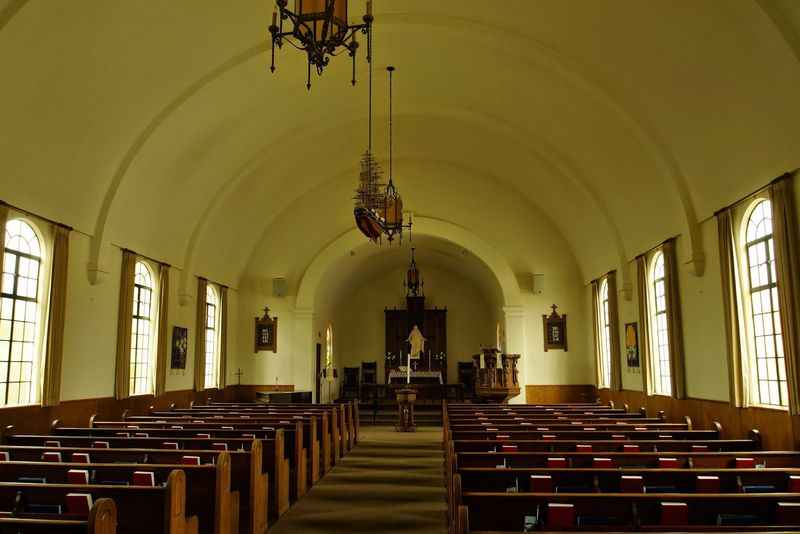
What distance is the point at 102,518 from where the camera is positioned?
3266 mm

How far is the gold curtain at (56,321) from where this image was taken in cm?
982

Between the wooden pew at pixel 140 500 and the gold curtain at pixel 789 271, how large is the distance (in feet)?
23.2

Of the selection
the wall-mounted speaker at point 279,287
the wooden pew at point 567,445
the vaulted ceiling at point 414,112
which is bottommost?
the wooden pew at point 567,445

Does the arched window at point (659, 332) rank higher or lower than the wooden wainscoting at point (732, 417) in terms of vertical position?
higher

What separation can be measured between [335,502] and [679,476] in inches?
169

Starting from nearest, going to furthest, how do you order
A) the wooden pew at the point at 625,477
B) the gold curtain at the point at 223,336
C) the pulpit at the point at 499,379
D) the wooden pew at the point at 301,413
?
the wooden pew at the point at 625,477 → the wooden pew at the point at 301,413 → the pulpit at the point at 499,379 → the gold curtain at the point at 223,336

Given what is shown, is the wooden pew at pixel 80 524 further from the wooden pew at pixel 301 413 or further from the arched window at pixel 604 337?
the arched window at pixel 604 337

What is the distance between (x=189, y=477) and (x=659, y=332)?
10.3 meters

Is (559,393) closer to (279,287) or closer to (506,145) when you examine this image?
(506,145)

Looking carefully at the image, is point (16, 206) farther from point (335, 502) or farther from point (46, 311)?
point (335, 502)

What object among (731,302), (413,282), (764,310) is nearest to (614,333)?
(731,302)

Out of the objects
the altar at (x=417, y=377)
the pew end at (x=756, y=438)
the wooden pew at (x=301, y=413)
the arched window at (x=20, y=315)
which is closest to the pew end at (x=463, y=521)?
the pew end at (x=756, y=438)

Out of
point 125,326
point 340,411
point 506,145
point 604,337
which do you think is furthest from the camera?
point 604,337

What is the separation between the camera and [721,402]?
1012cm
